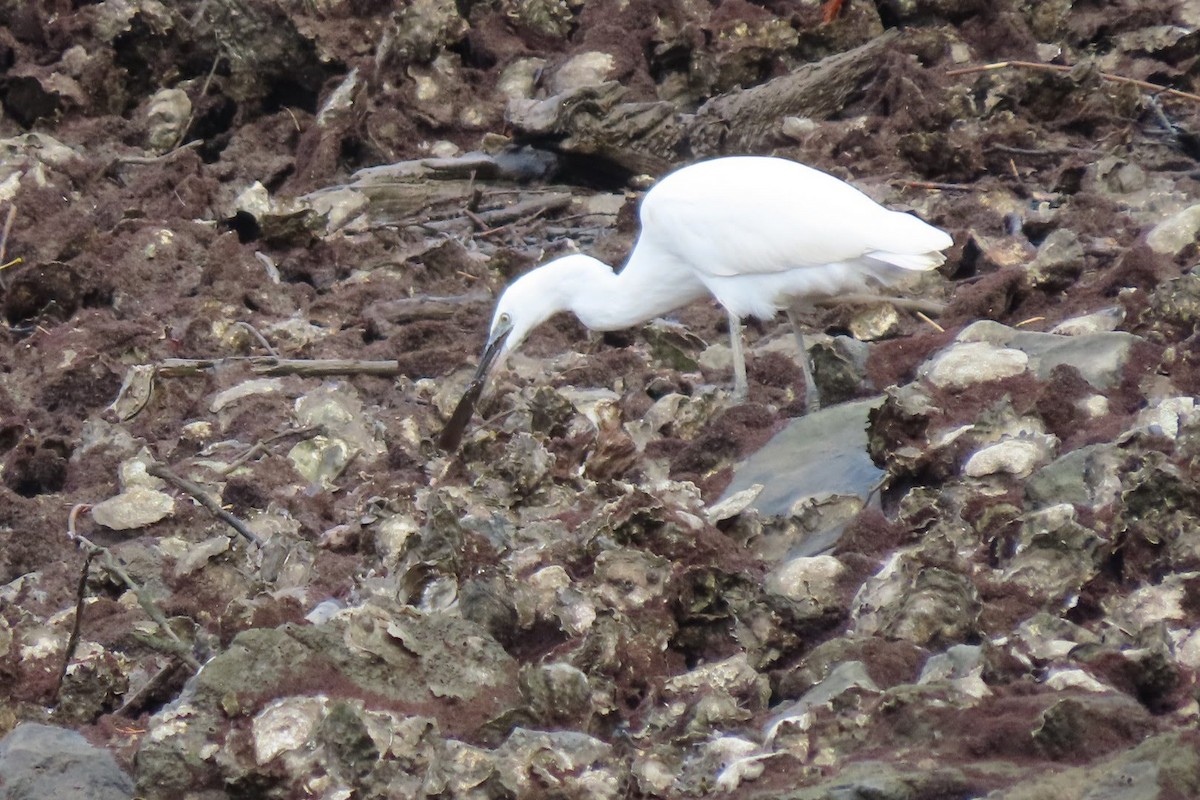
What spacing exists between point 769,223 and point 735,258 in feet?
0.70

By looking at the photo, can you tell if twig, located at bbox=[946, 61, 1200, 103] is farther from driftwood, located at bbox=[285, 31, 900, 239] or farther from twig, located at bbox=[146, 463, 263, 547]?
twig, located at bbox=[146, 463, 263, 547]

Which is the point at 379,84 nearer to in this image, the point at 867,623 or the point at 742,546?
the point at 742,546

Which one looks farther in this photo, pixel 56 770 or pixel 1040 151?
pixel 1040 151

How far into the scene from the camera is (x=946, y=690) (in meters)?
3.10

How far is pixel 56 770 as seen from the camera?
345cm

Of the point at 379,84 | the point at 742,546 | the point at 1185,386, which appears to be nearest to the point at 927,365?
the point at 1185,386

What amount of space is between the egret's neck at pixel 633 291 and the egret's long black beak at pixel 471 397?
0.43m

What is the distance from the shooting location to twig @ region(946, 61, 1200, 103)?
29.9 feet

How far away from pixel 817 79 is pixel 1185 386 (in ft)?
17.6

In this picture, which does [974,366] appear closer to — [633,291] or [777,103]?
[633,291]

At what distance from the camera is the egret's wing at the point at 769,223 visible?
660cm

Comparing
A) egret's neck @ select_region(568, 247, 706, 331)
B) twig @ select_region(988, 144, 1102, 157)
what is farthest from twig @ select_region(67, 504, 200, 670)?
twig @ select_region(988, 144, 1102, 157)

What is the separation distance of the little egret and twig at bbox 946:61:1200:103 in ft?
9.16

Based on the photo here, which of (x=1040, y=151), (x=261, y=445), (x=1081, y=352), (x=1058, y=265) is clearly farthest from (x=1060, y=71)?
(x=261, y=445)
